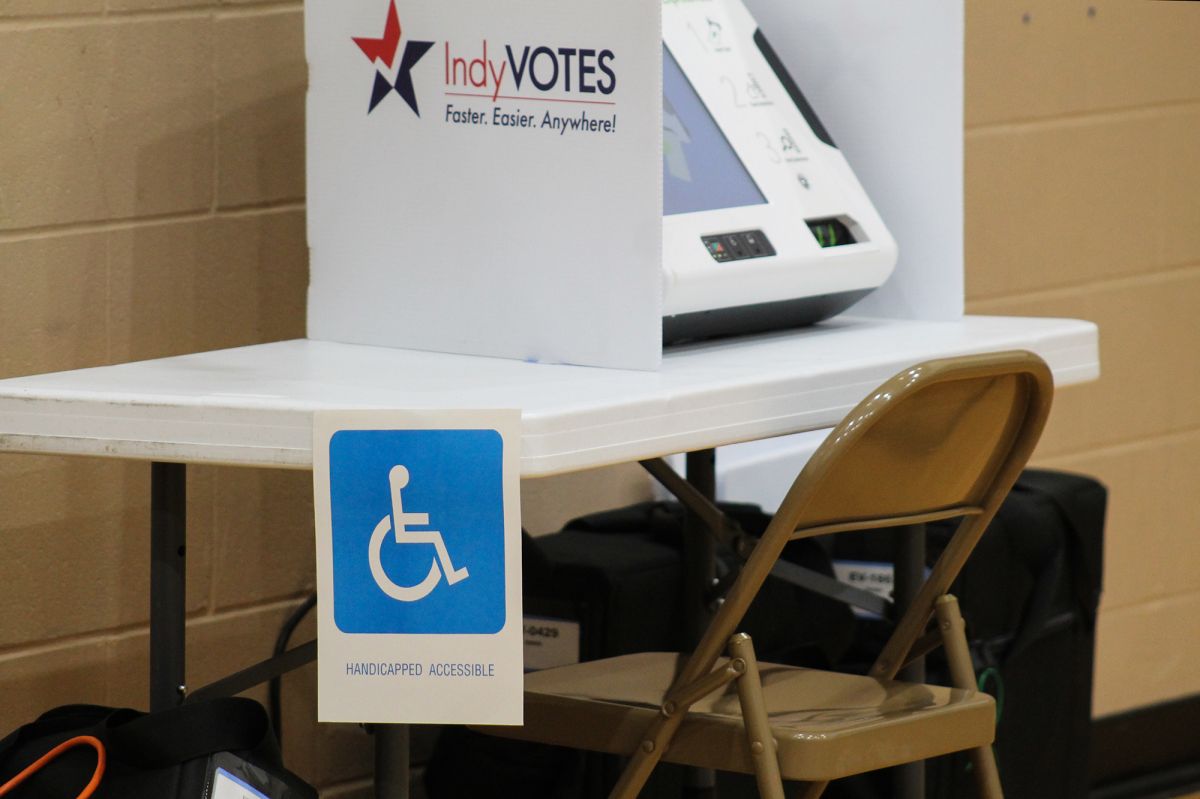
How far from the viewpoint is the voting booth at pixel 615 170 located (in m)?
1.59

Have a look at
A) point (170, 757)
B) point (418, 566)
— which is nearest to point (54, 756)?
point (170, 757)

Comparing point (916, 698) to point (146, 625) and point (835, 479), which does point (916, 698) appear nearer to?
point (835, 479)

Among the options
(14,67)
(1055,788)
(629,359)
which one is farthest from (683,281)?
(1055,788)

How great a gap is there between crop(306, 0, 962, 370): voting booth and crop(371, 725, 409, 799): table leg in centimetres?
37

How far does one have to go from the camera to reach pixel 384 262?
1.78 meters

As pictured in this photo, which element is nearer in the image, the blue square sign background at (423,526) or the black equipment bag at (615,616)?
the blue square sign background at (423,526)

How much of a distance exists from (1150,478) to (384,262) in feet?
6.10

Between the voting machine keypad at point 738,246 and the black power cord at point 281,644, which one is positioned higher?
the voting machine keypad at point 738,246

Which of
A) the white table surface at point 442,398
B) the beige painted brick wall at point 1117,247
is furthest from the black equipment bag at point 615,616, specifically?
the beige painted brick wall at point 1117,247

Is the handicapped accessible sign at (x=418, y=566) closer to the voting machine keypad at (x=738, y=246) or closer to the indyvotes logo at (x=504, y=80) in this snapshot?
the indyvotes logo at (x=504, y=80)

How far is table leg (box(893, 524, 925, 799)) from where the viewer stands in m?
1.94

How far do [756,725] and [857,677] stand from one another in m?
0.30

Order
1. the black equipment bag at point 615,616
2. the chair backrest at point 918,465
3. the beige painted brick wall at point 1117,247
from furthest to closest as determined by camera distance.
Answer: the beige painted brick wall at point 1117,247 → the black equipment bag at point 615,616 → the chair backrest at point 918,465

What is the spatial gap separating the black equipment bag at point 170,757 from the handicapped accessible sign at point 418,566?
0.16m
